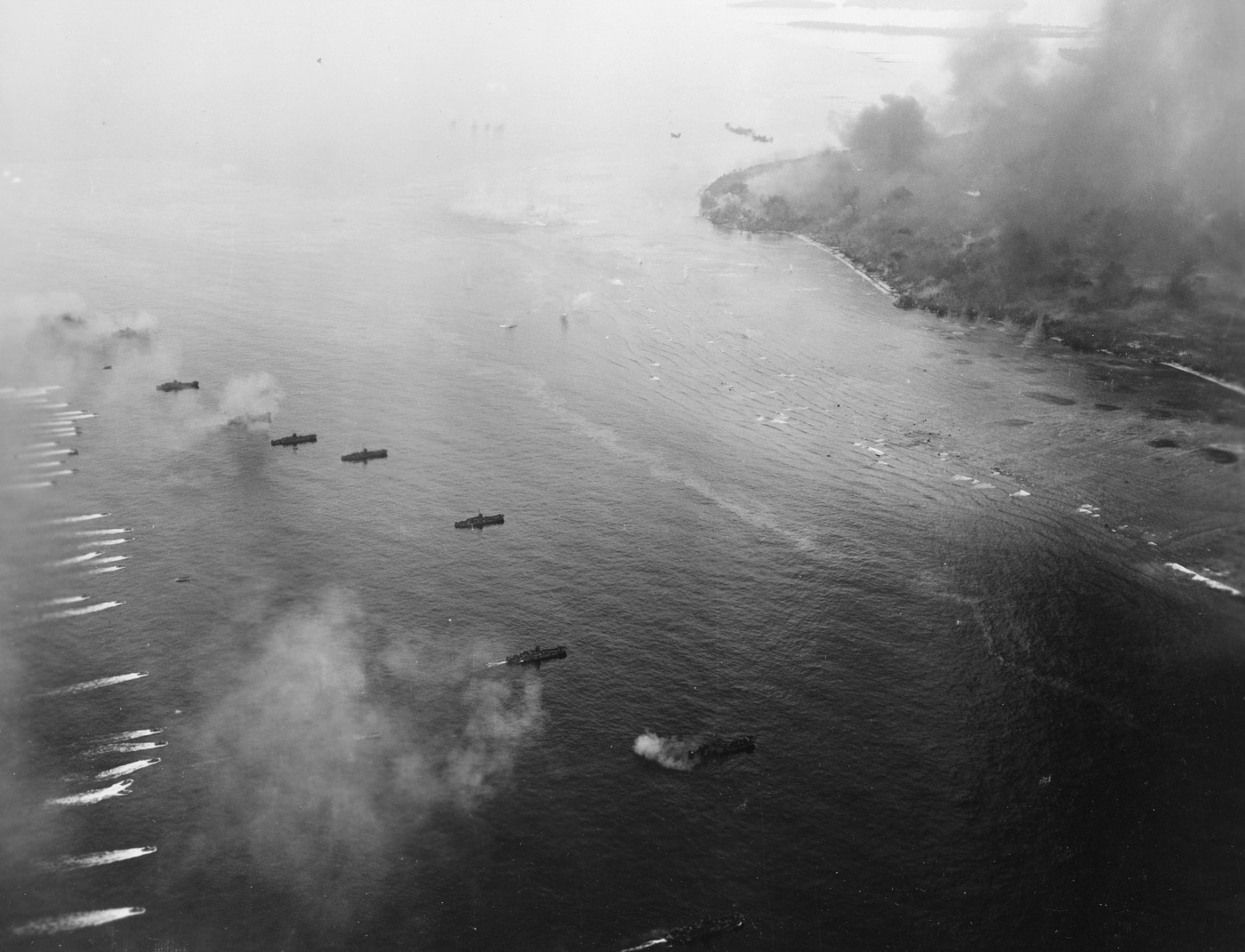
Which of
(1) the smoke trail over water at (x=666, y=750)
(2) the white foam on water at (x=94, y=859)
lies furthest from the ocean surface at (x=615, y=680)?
(1) the smoke trail over water at (x=666, y=750)

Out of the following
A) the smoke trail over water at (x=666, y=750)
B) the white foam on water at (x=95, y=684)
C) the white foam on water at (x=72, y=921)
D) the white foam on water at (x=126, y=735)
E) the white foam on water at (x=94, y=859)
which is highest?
the smoke trail over water at (x=666, y=750)

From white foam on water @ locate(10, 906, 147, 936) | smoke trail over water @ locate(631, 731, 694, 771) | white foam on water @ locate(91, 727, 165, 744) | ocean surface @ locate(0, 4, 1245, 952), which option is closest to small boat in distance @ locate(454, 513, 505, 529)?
ocean surface @ locate(0, 4, 1245, 952)

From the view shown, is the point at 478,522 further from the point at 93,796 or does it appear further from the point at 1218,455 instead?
the point at 1218,455

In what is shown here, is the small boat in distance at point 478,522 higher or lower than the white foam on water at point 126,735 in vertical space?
higher

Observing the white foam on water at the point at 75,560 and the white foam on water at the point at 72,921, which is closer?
the white foam on water at the point at 72,921

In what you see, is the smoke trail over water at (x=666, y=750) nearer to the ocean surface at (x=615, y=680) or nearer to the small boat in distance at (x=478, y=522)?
the ocean surface at (x=615, y=680)

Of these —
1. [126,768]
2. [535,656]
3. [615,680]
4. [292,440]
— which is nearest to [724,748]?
[615,680]

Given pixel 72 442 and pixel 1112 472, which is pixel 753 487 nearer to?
pixel 1112 472
